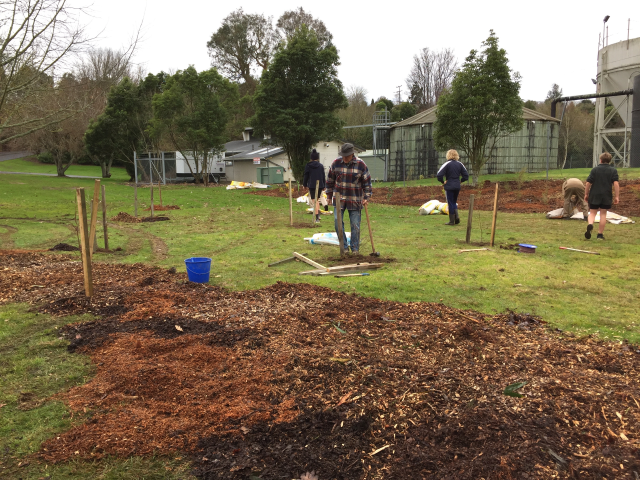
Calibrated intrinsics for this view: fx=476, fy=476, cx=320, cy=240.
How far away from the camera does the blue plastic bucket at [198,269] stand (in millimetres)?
6824

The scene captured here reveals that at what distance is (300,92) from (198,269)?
25.3m

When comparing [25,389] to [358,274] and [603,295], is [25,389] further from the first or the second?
[603,295]

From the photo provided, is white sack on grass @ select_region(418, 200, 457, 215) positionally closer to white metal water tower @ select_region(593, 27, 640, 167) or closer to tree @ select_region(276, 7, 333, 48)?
white metal water tower @ select_region(593, 27, 640, 167)

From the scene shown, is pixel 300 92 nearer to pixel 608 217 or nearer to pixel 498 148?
pixel 498 148

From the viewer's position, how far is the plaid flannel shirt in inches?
325

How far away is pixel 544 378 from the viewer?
12.0 ft

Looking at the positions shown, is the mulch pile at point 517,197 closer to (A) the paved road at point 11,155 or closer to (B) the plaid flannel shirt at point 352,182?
(B) the plaid flannel shirt at point 352,182

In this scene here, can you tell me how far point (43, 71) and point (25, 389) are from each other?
12.6 meters

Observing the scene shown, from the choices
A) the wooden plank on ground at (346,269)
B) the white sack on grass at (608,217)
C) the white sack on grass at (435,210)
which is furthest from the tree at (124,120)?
the wooden plank on ground at (346,269)

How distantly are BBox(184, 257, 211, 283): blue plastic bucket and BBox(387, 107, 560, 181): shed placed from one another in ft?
95.8

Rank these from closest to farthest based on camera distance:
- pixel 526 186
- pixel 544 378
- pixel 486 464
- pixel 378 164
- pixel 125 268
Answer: pixel 486 464, pixel 544 378, pixel 125 268, pixel 526 186, pixel 378 164

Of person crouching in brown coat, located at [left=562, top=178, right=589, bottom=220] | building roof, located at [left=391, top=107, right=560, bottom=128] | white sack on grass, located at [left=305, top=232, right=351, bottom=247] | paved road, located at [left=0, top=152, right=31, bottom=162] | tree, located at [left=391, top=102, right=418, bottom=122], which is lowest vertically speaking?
white sack on grass, located at [left=305, top=232, right=351, bottom=247]

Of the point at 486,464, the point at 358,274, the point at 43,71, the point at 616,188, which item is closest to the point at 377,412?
the point at 486,464

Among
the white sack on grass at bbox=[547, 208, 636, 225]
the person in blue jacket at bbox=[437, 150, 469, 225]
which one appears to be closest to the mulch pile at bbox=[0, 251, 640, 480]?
the person in blue jacket at bbox=[437, 150, 469, 225]
